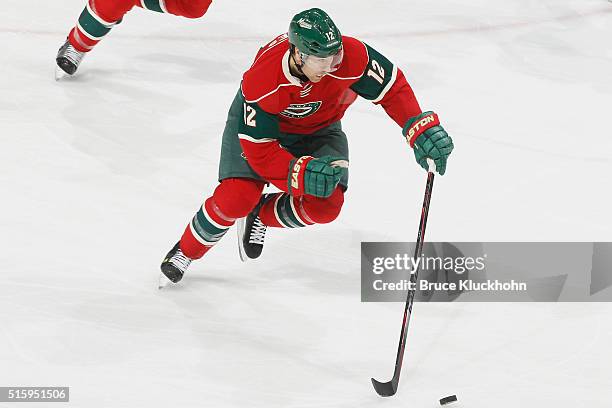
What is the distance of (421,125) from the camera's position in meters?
2.78

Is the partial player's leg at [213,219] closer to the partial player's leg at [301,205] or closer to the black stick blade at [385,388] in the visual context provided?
the partial player's leg at [301,205]

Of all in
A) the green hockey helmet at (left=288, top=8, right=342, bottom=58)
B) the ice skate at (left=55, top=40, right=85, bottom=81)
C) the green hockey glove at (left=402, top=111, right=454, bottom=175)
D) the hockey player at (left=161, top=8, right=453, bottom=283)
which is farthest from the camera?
the ice skate at (left=55, top=40, right=85, bottom=81)

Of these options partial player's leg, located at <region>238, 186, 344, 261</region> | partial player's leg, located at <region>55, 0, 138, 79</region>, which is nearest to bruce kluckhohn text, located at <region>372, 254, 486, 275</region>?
partial player's leg, located at <region>238, 186, 344, 261</region>

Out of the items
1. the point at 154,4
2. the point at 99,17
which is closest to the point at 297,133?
the point at 154,4

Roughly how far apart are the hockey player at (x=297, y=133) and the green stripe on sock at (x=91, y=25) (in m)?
1.32

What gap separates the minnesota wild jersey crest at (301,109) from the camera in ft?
9.18

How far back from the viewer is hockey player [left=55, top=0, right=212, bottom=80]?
4000 millimetres

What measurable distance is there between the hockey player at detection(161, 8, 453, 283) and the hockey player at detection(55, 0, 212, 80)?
46.3 inches

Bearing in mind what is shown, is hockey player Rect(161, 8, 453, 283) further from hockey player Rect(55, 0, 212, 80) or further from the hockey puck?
hockey player Rect(55, 0, 212, 80)

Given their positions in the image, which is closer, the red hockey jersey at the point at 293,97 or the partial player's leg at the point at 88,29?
the red hockey jersey at the point at 293,97

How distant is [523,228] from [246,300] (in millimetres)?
1074

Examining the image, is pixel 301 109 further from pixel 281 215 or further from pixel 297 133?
pixel 281 215

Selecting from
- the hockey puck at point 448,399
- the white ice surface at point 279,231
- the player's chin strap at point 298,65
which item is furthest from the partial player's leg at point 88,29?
the hockey puck at point 448,399

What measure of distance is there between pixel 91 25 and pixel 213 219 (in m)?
1.56
